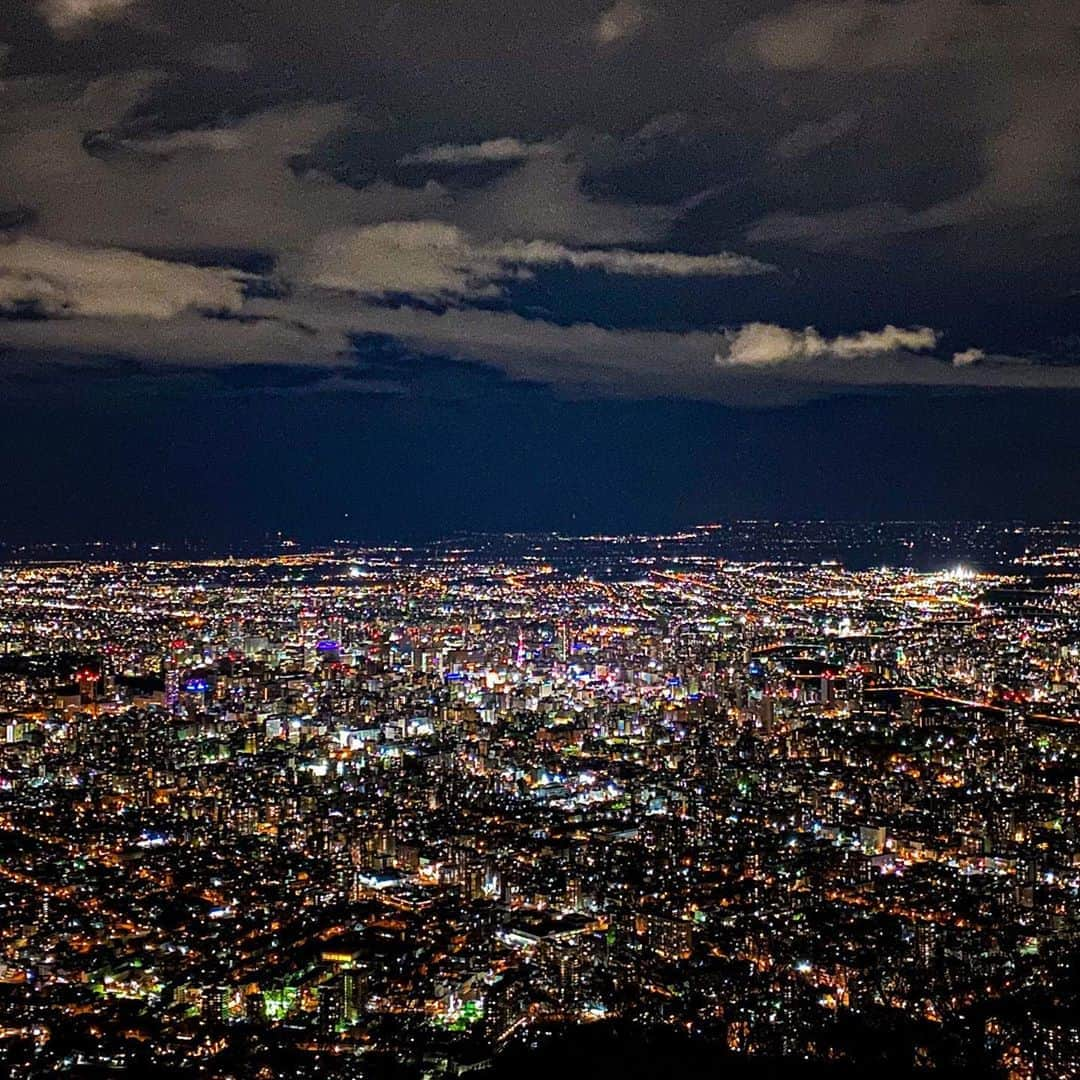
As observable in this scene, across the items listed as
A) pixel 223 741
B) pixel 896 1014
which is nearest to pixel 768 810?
→ pixel 896 1014

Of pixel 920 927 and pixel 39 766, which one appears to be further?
pixel 39 766

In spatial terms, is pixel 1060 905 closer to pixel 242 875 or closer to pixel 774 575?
pixel 242 875

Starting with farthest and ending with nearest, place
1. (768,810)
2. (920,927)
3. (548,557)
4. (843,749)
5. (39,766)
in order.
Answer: (548,557) < (843,749) < (39,766) < (768,810) < (920,927)

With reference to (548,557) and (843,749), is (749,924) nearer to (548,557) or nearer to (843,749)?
(843,749)

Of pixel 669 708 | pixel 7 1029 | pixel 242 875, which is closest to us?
pixel 7 1029

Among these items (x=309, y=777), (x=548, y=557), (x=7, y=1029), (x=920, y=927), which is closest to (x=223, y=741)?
(x=309, y=777)

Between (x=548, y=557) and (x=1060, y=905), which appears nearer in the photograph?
(x=1060, y=905)
